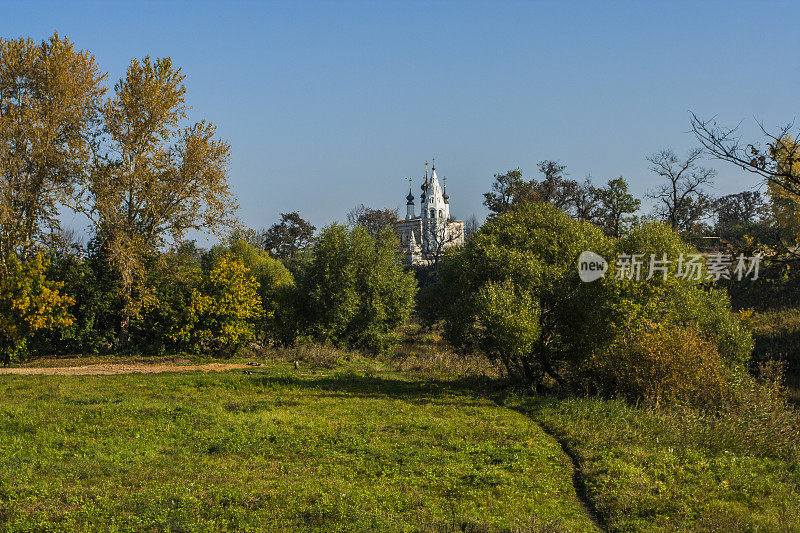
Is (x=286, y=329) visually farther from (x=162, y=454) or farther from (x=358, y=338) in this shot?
(x=162, y=454)

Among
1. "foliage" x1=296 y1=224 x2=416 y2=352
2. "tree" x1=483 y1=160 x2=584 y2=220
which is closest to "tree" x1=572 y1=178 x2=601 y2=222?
"tree" x1=483 y1=160 x2=584 y2=220

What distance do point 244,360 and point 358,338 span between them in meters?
7.02

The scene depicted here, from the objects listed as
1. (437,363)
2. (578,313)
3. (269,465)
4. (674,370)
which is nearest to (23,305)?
(437,363)

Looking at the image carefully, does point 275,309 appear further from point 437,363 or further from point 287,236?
→ point 287,236

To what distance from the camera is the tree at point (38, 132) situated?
1007 inches

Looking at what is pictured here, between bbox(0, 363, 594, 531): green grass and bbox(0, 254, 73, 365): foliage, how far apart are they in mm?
7329

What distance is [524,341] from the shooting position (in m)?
18.1

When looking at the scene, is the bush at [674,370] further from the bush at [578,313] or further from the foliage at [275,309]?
the foliage at [275,309]

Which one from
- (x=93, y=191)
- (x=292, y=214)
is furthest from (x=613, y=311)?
(x=292, y=214)

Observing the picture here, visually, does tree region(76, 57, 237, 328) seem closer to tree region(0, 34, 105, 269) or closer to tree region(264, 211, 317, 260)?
tree region(0, 34, 105, 269)

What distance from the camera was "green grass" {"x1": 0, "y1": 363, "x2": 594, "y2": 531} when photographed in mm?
8453

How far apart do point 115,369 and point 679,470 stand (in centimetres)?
2051

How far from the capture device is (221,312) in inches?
1047

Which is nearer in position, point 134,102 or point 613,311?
point 613,311
